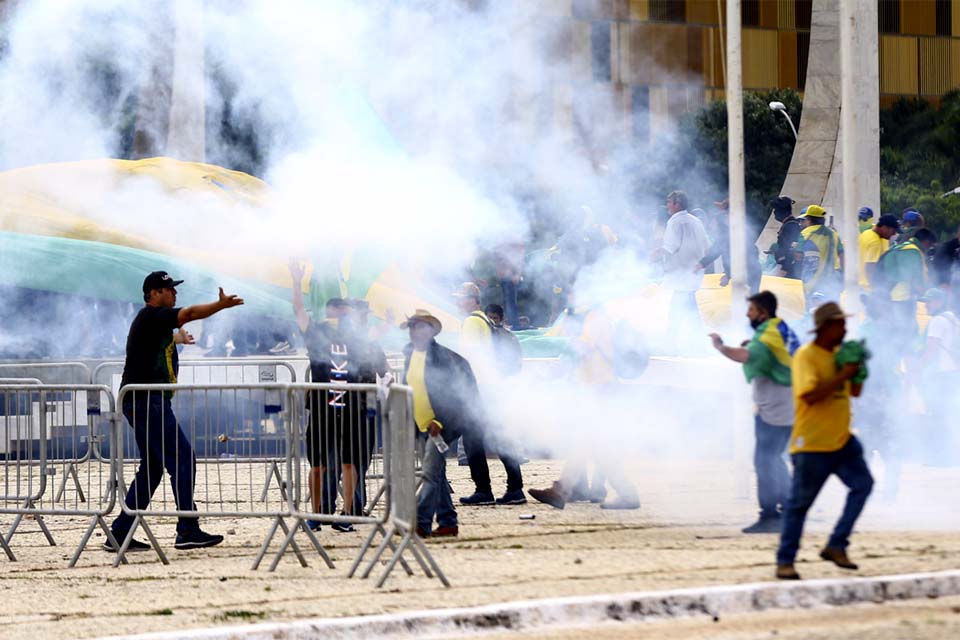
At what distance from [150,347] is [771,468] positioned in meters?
4.10

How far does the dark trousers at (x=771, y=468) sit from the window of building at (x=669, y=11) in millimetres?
48298

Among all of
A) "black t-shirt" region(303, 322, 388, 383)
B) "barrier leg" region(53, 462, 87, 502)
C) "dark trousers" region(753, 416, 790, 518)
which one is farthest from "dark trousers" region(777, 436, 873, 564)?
"barrier leg" region(53, 462, 87, 502)

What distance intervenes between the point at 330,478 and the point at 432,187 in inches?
245

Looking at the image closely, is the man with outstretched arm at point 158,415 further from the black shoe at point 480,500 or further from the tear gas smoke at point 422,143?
A: the tear gas smoke at point 422,143

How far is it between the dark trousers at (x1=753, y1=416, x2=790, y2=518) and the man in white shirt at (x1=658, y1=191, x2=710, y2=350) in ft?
17.1

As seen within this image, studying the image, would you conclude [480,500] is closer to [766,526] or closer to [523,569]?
[766,526]

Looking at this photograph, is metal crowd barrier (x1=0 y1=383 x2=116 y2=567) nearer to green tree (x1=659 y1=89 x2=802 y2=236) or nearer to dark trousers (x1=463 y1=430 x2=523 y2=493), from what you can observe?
dark trousers (x1=463 y1=430 x2=523 y2=493)

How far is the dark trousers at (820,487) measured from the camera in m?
8.10

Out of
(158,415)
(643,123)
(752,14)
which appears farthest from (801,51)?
(158,415)

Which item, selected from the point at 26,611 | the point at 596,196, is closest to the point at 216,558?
the point at 26,611

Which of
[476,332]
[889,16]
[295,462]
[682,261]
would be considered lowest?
[295,462]

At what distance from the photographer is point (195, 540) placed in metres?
10.7

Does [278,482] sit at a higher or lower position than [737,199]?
lower

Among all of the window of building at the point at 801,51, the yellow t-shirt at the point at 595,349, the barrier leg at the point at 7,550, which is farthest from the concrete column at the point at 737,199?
the window of building at the point at 801,51
